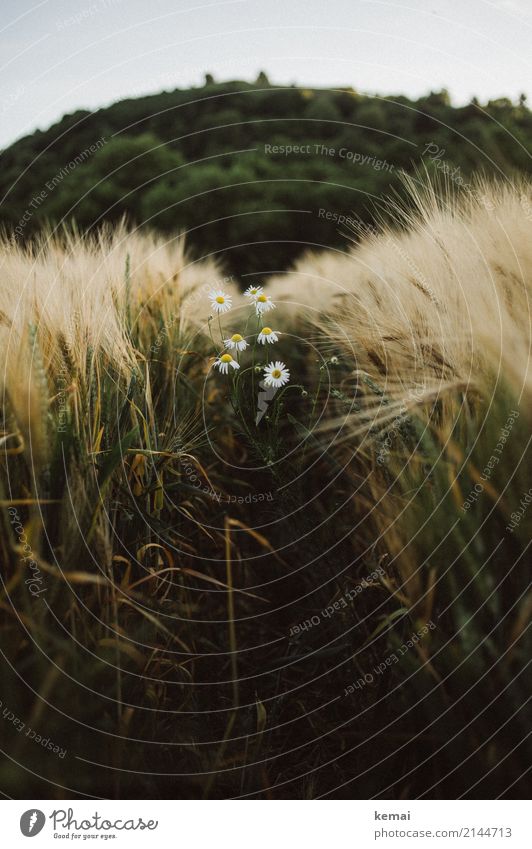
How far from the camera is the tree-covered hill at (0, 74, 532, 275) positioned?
2281 millimetres

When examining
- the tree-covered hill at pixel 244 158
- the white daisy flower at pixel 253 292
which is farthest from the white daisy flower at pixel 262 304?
the tree-covered hill at pixel 244 158

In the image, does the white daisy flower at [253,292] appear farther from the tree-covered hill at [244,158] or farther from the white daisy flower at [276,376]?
the tree-covered hill at [244,158]

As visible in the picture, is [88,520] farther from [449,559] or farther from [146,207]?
[146,207]

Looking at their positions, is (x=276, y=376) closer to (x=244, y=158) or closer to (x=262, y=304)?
(x=262, y=304)

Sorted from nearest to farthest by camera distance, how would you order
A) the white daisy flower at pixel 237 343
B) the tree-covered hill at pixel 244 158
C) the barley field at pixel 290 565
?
the barley field at pixel 290 565
the white daisy flower at pixel 237 343
the tree-covered hill at pixel 244 158

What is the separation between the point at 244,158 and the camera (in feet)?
8.75

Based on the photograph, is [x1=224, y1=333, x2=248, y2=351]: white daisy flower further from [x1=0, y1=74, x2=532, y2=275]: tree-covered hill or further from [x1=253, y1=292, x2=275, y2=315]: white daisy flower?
[x1=0, y1=74, x2=532, y2=275]: tree-covered hill

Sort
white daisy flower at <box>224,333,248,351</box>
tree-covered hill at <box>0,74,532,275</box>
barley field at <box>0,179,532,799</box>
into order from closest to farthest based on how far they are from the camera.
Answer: barley field at <box>0,179,532,799</box>, white daisy flower at <box>224,333,248,351</box>, tree-covered hill at <box>0,74,532,275</box>

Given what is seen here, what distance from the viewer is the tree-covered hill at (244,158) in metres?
2.28

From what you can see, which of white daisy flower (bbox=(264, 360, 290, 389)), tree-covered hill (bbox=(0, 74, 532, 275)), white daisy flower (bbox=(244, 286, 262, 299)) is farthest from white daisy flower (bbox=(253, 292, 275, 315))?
tree-covered hill (bbox=(0, 74, 532, 275))

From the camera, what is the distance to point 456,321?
835 millimetres
